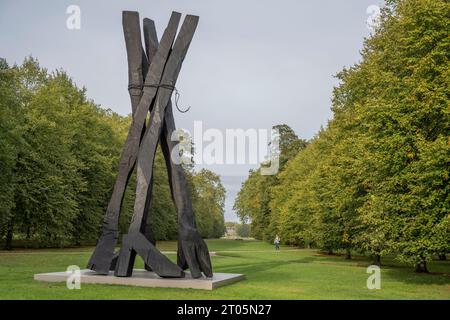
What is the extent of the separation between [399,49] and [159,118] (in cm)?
1224

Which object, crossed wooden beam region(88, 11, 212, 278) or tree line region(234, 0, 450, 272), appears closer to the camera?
crossed wooden beam region(88, 11, 212, 278)

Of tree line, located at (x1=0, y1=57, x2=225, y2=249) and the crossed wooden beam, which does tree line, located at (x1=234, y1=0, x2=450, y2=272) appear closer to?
the crossed wooden beam

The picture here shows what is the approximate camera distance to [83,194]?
135 ft

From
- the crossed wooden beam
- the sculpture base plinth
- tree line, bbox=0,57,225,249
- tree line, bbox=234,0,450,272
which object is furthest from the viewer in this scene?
tree line, bbox=0,57,225,249

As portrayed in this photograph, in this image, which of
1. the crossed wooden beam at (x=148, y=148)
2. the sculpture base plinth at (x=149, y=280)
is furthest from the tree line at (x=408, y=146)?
the crossed wooden beam at (x=148, y=148)

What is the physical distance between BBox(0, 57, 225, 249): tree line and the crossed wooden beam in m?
14.9

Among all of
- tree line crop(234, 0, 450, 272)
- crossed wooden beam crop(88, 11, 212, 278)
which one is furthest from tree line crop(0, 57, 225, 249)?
tree line crop(234, 0, 450, 272)

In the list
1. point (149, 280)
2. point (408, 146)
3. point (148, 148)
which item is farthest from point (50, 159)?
point (408, 146)

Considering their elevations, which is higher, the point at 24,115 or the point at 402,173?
the point at 24,115

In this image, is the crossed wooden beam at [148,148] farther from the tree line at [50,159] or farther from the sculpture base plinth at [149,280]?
the tree line at [50,159]

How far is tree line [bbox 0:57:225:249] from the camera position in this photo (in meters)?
29.6
